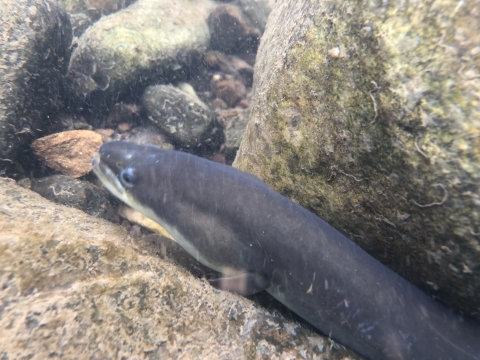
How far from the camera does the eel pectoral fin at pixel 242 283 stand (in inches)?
101

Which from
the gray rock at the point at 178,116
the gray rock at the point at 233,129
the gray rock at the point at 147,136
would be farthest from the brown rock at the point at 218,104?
the gray rock at the point at 147,136

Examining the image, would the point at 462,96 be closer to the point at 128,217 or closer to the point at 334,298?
the point at 334,298

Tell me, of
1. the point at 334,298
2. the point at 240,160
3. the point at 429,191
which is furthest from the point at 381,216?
the point at 240,160

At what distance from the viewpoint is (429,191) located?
1985 millimetres

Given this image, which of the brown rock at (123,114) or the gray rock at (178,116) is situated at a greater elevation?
the gray rock at (178,116)

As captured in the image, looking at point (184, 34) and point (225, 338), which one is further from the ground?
point (184, 34)

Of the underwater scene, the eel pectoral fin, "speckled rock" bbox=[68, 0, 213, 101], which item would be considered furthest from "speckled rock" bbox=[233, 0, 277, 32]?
the eel pectoral fin

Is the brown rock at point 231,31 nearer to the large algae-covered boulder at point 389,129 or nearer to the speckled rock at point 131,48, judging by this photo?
the speckled rock at point 131,48

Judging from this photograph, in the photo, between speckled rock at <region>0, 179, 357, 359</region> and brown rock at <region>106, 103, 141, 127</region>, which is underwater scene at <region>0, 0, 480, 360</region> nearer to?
speckled rock at <region>0, 179, 357, 359</region>

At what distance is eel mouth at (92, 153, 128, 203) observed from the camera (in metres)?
3.12

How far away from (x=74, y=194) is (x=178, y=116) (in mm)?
2153

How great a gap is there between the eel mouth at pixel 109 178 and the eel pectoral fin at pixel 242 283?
53.9 inches

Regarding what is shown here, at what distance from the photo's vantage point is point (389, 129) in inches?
81.4

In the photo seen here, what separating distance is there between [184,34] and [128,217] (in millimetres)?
4311
